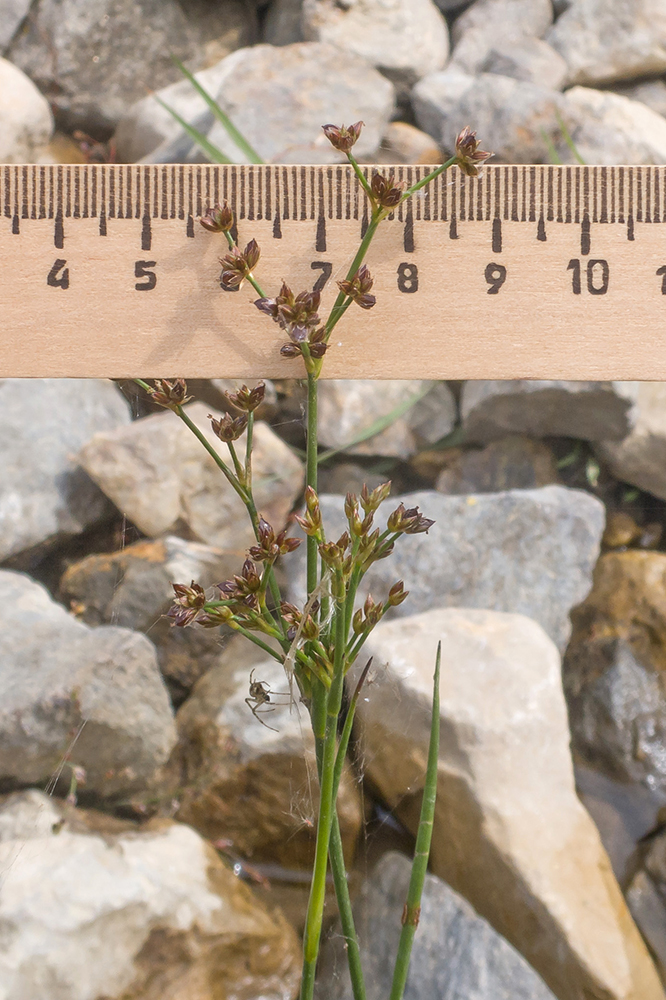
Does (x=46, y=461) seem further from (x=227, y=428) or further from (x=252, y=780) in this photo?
(x=227, y=428)

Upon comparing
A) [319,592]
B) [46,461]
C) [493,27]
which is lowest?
[46,461]

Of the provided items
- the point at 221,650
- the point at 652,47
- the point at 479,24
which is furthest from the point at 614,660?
the point at 479,24

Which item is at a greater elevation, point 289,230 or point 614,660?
point 289,230

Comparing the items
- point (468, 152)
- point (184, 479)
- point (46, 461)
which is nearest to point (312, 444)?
point (468, 152)

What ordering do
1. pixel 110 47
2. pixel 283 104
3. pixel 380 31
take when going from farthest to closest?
1. pixel 110 47
2. pixel 380 31
3. pixel 283 104

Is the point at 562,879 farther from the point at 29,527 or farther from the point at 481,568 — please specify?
the point at 29,527

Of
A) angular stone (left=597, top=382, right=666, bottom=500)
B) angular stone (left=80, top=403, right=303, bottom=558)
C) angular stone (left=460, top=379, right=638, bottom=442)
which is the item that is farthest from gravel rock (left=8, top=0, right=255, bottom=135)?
angular stone (left=597, top=382, right=666, bottom=500)

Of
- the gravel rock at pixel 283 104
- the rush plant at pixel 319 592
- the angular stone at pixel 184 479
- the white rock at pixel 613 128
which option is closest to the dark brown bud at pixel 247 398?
the rush plant at pixel 319 592
